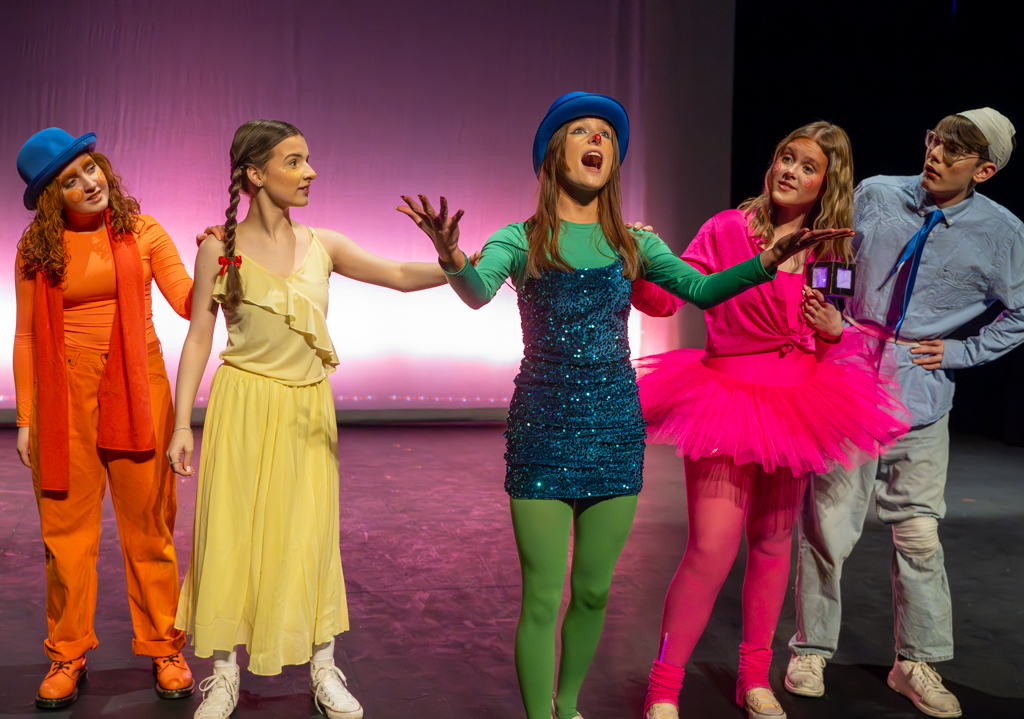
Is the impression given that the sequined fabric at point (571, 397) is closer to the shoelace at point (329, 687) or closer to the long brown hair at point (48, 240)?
the shoelace at point (329, 687)

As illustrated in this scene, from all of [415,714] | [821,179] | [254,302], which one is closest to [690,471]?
[821,179]

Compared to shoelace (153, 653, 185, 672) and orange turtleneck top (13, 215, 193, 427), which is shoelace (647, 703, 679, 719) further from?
orange turtleneck top (13, 215, 193, 427)

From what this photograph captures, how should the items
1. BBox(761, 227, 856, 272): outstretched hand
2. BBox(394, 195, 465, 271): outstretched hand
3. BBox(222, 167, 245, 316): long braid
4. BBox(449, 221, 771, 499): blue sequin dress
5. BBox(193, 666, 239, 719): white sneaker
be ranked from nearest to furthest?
BBox(394, 195, 465, 271): outstretched hand → BBox(761, 227, 856, 272): outstretched hand → BBox(449, 221, 771, 499): blue sequin dress → BBox(222, 167, 245, 316): long braid → BBox(193, 666, 239, 719): white sneaker

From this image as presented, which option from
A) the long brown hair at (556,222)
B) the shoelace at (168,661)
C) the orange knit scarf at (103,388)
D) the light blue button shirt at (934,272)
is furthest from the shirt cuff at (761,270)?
the shoelace at (168,661)

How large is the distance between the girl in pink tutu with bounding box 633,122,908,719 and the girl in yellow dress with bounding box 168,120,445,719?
77 centimetres

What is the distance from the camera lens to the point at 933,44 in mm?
6465

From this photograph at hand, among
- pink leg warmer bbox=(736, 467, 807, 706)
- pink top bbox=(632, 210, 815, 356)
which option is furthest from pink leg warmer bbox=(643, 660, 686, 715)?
pink top bbox=(632, 210, 815, 356)

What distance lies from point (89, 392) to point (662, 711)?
1766 millimetres

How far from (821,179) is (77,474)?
216cm

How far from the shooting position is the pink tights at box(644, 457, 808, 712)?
240 centimetres

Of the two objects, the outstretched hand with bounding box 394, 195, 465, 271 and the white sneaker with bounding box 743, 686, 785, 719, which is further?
the white sneaker with bounding box 743, 686, 785, 719

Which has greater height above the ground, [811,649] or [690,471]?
[690,471]

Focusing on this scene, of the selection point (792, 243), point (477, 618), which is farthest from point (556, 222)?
point (477, 618)

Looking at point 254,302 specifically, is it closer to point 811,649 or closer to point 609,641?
point 609,641
